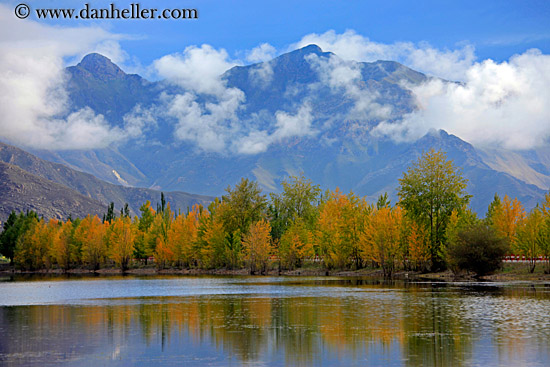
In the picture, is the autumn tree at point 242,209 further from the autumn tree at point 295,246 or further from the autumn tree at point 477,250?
the autumn tree at point 477,250

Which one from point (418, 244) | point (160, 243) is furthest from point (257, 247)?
point (418, 244)

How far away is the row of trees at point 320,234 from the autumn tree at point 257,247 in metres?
0.20

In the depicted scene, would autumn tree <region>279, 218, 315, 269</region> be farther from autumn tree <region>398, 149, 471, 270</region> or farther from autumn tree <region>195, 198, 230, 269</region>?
Answer: autumn tree <region>398, 149, 471, 270</region>

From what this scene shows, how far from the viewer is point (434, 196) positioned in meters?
98.9

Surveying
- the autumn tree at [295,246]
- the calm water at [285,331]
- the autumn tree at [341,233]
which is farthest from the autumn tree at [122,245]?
the calm water at [285,331]

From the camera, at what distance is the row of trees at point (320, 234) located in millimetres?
90000

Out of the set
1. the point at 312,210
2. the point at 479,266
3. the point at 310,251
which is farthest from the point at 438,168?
the point at 312,210

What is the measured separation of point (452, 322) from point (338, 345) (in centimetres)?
1102

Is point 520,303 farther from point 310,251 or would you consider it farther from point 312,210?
point 312,210

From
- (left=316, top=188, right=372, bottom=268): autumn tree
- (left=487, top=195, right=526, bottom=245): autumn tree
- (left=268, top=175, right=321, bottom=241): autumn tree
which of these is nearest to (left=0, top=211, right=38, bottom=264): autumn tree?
(left=268, top=175, right=321, bottom=241): autumn tree

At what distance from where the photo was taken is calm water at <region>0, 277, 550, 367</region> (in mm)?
28688

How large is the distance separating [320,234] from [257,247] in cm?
1499

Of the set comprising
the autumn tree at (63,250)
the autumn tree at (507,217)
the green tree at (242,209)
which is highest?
the green tree at (242,209)

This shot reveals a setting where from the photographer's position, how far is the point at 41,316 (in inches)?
1816
